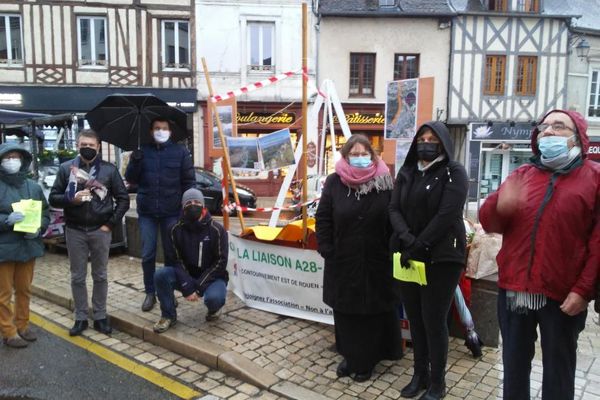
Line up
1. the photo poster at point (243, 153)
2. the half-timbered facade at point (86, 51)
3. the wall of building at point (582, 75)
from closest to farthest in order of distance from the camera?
the photo poster at point (243, 153) → the half-timbered facade at point (86, 51) → the wall of building at point (582, 75)

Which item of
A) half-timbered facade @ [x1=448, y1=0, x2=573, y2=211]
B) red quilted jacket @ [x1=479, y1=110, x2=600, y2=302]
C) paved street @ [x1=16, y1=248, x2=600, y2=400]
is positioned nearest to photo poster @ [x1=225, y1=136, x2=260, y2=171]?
paved street @ [x1=16, y1=248, x2=600, y2=400]

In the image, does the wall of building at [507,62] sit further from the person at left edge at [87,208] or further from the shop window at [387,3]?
the person at left edge at [87,208]

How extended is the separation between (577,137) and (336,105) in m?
3.24

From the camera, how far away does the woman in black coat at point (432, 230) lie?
3.14 metres

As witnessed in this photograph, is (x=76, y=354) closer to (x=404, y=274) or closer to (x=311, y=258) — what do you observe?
(x=311, y=258)

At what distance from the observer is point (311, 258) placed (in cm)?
469

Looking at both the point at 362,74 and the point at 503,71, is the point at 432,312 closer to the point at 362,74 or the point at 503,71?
the point at 362,74

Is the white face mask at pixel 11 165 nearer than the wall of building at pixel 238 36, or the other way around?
the white face mask at pixel 11 165

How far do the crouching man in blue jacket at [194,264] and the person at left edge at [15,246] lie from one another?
113cm

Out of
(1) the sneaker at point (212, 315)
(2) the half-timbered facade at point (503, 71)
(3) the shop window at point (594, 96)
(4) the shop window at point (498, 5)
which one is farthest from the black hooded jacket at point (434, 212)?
(3) the shop window at point (594, 96)

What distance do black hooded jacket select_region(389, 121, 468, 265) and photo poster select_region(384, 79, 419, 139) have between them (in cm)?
213

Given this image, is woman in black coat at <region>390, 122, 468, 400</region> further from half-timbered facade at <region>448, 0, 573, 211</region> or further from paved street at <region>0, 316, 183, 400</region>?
half-timbered facade at <region>448, 0, 573, 211</region>

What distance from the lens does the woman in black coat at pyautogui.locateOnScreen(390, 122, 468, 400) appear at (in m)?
3.14

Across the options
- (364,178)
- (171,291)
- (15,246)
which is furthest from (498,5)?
(15,246)
